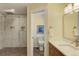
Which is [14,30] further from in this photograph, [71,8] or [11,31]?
[71,8]

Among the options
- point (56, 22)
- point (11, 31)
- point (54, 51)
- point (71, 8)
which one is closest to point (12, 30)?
point (11, 31)

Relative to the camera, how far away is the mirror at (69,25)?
95.9 inches

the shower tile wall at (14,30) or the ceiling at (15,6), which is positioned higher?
the ceiling at (15,6)

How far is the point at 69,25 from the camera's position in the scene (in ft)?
8.55

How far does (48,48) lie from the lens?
2740mm

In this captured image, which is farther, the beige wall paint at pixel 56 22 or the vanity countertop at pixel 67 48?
the beige wall paint at pixel 56 22

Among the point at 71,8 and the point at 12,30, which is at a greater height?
the point at 71,8

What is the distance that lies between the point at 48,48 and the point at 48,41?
15 centimetres

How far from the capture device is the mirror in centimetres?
244

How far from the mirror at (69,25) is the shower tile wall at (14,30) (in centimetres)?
74

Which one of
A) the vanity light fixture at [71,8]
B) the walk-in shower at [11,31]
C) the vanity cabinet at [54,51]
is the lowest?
the vanity cabinet at [54,51]

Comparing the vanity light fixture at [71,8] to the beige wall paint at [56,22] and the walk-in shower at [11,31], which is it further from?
the walk-in shower at [11,31]

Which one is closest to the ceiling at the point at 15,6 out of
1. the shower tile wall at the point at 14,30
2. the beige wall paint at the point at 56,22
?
the shower tile wall at the point at 14,30

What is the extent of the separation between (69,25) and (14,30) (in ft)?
3.48
